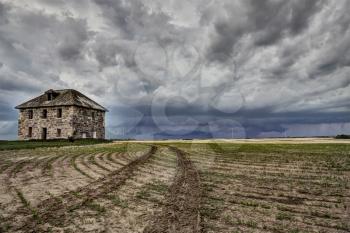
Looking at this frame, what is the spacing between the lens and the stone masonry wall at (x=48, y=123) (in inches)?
2104

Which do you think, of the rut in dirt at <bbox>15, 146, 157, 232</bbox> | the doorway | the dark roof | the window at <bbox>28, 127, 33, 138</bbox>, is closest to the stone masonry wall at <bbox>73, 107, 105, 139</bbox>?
the dark roof

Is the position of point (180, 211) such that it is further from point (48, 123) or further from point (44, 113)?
point (44, 113)

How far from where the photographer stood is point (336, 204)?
7.50 meters

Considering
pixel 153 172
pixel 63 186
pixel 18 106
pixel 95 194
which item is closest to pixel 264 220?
pixel 95 194

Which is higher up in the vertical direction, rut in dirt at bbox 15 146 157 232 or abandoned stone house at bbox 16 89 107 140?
abandoned stone house at bbox 16 89 107 140

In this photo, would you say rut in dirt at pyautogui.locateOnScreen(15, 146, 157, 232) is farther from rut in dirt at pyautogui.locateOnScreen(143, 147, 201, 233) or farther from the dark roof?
the dark roof

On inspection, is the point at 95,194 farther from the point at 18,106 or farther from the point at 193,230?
the point at 18,106

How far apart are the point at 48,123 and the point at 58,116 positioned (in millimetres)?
2586

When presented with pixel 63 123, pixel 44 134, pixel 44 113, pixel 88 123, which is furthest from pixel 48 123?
pixel 88 123

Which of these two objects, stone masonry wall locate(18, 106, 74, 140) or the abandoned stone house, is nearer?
stone masonry wall locate(18, 106, 74, 140)

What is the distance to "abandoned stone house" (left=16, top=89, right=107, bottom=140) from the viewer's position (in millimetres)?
53675

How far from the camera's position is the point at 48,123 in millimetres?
55406

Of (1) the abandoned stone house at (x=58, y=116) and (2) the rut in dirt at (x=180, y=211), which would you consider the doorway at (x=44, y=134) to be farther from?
(2) the rut in dirt at (x=180, y=211)

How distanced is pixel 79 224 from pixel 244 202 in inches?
159
